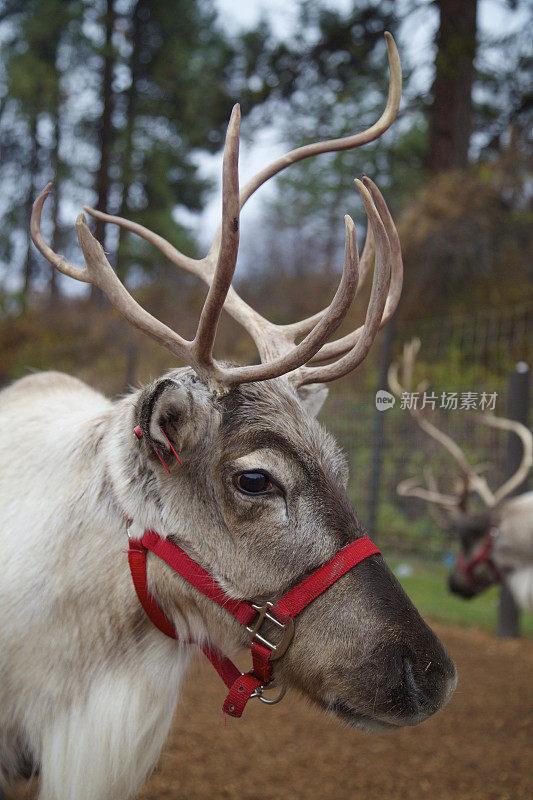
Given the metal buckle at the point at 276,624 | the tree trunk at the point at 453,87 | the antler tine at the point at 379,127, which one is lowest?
the metal buckle at the point at 276,624

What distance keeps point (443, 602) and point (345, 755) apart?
112 inches

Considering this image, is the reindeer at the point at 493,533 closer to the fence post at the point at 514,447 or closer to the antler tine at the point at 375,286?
the fence post at the point at 514,447

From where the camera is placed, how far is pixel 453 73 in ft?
23.5

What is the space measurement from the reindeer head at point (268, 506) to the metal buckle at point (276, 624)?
2cm

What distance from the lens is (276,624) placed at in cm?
164

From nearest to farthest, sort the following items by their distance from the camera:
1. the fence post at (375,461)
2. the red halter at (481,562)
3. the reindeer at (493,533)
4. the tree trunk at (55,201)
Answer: the reindeer at (493,533) < the red halter at (481,562) < the fence post at (375,461) < the tree trunk at (55,201)

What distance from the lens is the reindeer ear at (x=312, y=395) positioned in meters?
2.15

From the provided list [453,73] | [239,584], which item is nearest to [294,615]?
[239,584]

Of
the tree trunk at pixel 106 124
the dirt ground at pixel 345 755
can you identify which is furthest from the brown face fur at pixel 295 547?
the tree trunk at pixel 106 124

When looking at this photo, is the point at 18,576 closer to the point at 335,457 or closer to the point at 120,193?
the point at 335,457

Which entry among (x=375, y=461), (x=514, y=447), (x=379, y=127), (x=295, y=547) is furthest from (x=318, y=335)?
(x=375, y=461)

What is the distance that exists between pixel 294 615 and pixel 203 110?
9468mm

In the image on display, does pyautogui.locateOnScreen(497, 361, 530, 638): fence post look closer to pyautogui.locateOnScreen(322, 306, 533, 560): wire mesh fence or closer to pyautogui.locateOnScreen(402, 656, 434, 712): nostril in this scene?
pyautogui.locateOnScreen(322, 306, 533, 560): wire mesh fence

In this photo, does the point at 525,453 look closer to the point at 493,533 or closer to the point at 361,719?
the point at 493,533
